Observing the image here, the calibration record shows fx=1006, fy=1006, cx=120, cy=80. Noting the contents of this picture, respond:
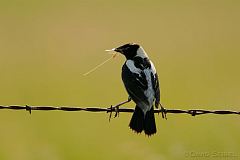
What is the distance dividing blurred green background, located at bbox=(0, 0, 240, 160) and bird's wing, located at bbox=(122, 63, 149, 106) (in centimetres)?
187

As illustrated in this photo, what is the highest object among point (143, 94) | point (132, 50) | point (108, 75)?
point (108, 75)

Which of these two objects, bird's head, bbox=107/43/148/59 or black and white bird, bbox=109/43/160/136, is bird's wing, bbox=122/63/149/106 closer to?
black and white bird, bbox=109/43/160/136

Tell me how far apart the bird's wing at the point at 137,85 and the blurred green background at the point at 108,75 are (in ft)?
6.15

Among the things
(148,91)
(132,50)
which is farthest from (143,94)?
(132,50)

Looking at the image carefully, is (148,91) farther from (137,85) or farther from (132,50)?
(132,50)

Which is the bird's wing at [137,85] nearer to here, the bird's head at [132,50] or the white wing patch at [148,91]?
the white wing patch at [148,91]

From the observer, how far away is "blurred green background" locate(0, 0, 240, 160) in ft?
34.7

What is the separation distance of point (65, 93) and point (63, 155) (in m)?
3.41

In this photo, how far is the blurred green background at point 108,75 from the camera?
34.7 ft

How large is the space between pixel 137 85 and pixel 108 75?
295 inches

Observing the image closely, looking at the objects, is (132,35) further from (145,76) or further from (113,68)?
(145,76)

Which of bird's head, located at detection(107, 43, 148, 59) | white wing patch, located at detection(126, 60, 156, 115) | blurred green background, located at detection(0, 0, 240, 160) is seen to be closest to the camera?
white wing patch, located at detection(126, 60, 156, 115)

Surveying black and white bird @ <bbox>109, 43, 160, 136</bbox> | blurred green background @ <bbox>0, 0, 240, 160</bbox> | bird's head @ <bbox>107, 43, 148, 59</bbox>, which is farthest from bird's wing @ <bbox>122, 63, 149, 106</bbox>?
blurred green background @ <bbox>0, 0, 240, 160</bbox>

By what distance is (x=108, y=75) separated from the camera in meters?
15.2
